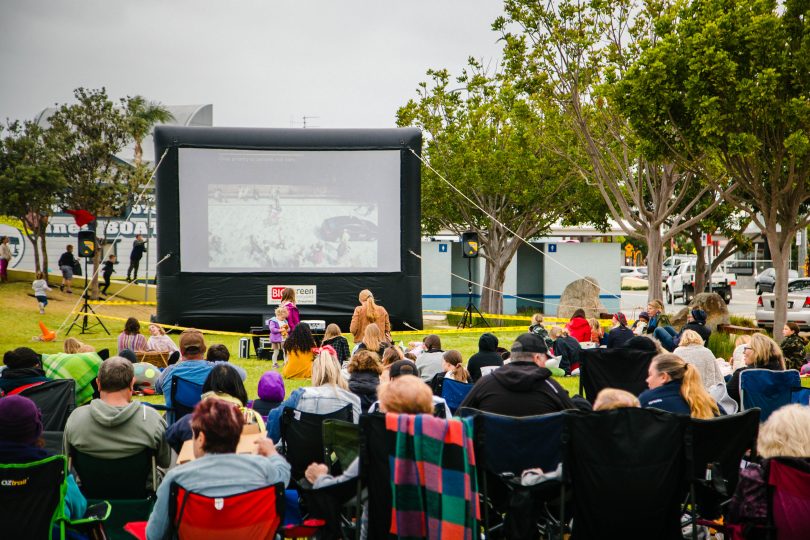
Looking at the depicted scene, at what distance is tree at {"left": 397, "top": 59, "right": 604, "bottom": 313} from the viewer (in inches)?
875

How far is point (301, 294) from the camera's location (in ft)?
52.5

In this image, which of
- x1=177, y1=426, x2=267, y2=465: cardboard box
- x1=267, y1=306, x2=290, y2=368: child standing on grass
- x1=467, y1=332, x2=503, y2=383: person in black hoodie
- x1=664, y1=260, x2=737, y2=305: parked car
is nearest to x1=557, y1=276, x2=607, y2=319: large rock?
x1=664, y1=260, x2=737, y2=305: parked car

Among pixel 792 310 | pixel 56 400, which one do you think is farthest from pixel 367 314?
pixel 792 310

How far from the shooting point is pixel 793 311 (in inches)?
688

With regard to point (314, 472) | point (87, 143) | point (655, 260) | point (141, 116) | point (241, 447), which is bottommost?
point (314, 472)

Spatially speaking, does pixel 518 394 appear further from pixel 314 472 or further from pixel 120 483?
pixel 120 483

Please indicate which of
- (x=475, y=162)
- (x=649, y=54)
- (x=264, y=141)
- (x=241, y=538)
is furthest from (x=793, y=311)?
(x=241, y=538)

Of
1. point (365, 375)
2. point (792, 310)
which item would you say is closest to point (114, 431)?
point (365, 375)

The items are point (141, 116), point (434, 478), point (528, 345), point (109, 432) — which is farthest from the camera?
point (141, 116)

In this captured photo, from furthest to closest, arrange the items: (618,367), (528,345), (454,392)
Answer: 1. (618,367)
2. (454,392)
3. (528,345)

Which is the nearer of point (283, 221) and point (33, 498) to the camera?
point (33, 498)

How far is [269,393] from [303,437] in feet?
2.46

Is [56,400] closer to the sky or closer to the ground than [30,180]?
closer to the ground

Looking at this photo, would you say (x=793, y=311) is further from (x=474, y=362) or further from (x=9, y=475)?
(x=9, y=475)
